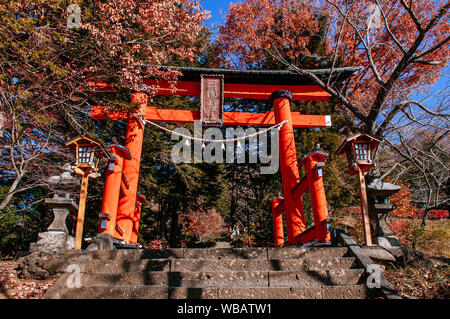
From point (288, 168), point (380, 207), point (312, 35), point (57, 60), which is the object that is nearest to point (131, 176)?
point (57, 60)

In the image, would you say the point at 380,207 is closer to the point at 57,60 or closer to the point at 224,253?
the point at 224,253

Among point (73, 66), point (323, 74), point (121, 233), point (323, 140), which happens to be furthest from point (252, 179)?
point (73, 66)

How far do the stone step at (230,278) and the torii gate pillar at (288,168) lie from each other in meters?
2.65

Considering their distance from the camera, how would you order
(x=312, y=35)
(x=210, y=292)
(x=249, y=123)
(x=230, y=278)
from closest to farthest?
1. (x=210, y=292)
2. (x=230, y=278)
3. (x=249, y=123)
4. (x=312, y=35)

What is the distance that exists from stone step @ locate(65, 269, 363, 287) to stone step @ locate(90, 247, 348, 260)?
1.77 ft

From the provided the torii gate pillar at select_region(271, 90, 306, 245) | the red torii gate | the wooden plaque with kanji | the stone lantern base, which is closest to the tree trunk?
the red torii gate

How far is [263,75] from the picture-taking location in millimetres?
6898

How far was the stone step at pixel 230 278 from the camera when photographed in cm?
320

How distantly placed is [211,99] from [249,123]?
3.78 feet

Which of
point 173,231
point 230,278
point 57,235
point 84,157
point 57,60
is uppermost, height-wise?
point 57,60

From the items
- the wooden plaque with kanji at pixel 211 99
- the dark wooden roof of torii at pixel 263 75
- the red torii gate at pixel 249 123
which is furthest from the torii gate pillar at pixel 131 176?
the wooden plaque with kanji at pixel 211 99

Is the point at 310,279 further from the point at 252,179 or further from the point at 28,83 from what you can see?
the point at 252,179

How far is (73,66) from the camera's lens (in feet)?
17.6

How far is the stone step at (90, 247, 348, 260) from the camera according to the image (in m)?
3.81
